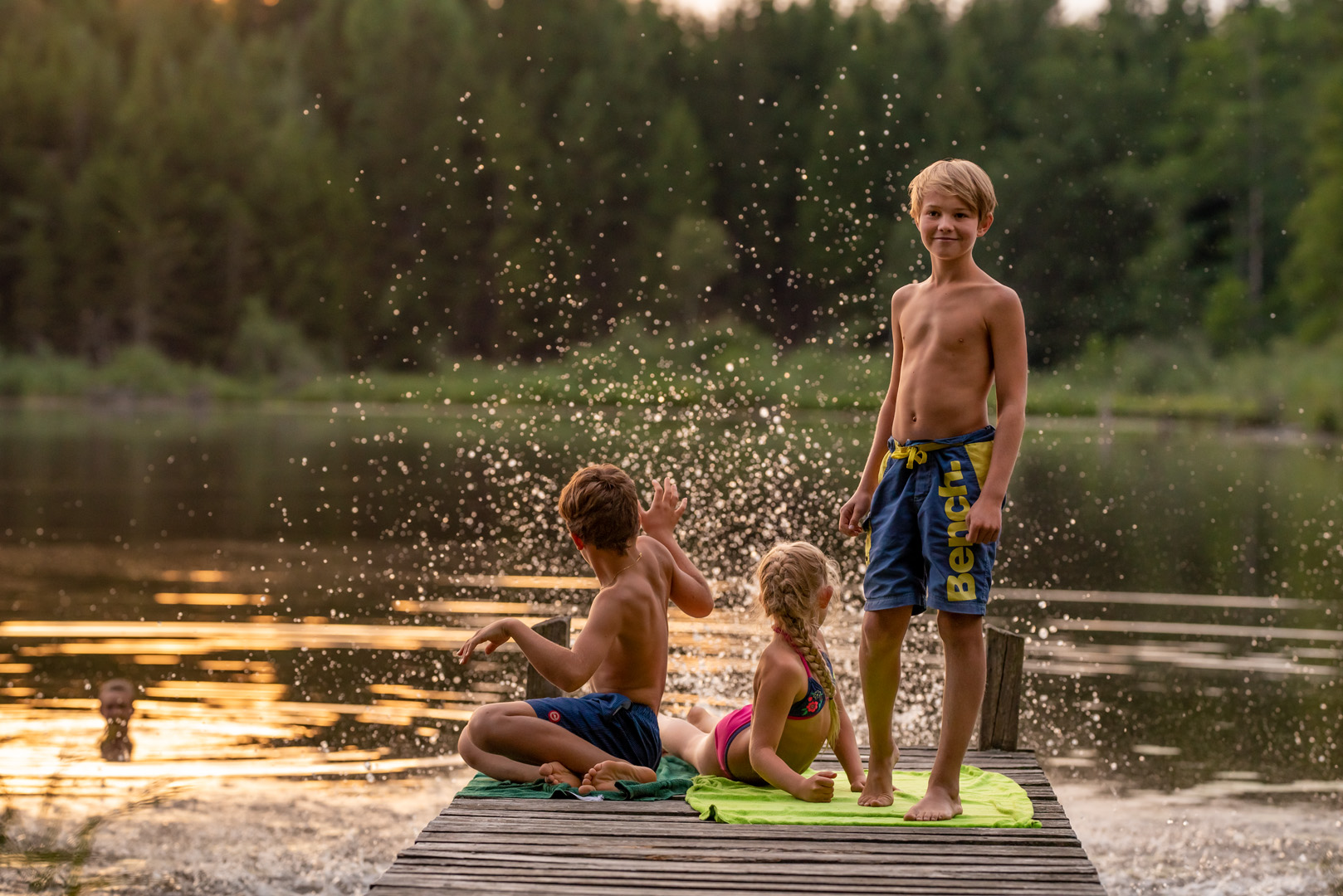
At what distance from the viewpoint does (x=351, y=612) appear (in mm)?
13211

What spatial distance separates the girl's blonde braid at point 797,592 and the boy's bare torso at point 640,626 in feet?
1.14

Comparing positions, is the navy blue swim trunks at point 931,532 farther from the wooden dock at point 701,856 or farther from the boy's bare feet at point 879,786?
the wooden dock at point 701,856

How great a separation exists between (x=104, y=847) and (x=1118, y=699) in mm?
6554

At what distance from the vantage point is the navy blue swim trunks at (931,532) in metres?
4.53

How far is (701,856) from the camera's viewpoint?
418 cm

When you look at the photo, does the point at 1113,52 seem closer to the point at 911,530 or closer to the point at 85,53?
the point at 85,53

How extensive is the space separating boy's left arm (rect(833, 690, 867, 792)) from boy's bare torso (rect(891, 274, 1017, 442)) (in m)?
0.91

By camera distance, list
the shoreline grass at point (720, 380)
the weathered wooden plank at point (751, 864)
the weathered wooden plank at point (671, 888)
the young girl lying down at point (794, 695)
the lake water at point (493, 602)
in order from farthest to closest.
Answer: the shoreline grass at point (720, 380) → the lake water at point (493, 602) → the young girl lying down at point (794, 695) → the weathered wooden plank at point (751, 864) → the weathered wooden plank at point (671, 888)

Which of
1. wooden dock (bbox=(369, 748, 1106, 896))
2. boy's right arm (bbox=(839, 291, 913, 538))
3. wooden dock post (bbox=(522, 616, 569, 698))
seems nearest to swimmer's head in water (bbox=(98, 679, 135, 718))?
wooden dock post (bbox=(522, 616, 569, 698))

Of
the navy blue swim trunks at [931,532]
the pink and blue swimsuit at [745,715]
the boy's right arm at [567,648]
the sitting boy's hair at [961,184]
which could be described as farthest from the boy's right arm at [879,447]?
the boy's right arm at [567,648]

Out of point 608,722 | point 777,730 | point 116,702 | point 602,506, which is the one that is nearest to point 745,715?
point 777,730

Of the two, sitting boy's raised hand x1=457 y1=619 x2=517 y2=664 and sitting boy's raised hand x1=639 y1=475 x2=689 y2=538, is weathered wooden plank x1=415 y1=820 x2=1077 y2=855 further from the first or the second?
sitting boy's raised hand x1=639 y1=475 x2=689 y2=538

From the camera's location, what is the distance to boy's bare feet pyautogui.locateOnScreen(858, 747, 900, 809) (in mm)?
4703

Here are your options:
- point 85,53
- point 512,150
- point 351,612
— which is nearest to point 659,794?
point 351,612
